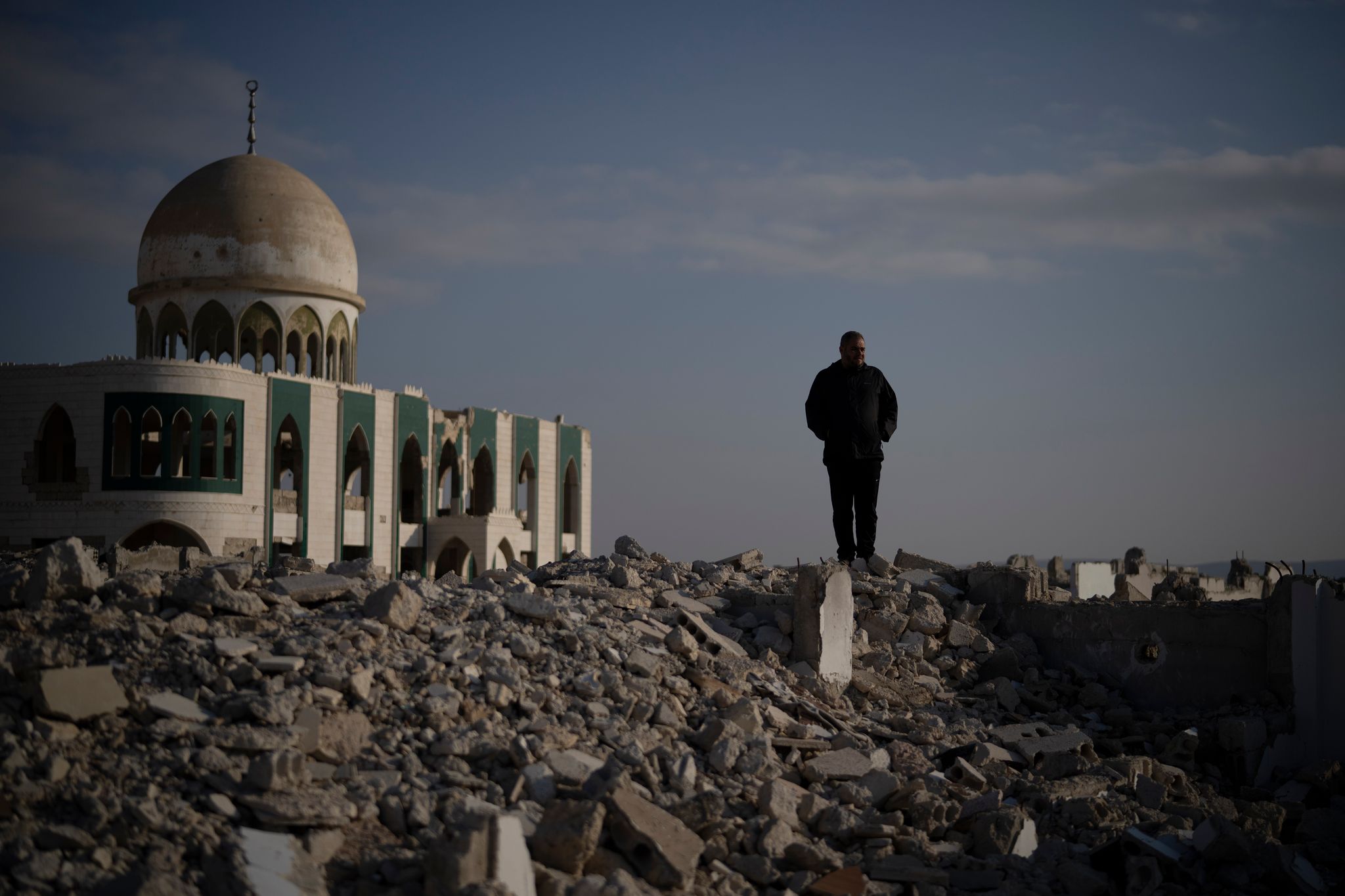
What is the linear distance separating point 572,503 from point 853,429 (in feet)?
110

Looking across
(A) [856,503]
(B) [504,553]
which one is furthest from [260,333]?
(A) [856,503]

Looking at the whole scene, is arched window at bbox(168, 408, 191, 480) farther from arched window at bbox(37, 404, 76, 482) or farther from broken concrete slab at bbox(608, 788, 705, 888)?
broken concrete slab at bbox(608, 788, 705, 888)

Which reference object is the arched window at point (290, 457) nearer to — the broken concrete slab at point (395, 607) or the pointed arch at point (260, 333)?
the pointed arch at point (260, 333)

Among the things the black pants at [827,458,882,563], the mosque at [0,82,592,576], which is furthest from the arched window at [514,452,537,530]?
the black pants at [827,458,882,563]

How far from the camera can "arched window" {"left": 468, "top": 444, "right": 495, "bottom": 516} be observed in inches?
1560

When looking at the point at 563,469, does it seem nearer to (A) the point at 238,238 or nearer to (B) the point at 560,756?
(A) the point at 238,238

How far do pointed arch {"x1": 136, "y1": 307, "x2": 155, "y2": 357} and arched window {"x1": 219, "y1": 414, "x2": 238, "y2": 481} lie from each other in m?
4.55

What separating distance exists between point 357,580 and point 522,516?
32773mm

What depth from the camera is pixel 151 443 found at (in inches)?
1229

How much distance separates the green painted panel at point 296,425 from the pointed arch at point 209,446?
51.9 inches

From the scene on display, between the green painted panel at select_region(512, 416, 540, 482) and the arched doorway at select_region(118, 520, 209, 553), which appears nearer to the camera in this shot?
the arched doorway at select_region(118, 520, 209, 553)

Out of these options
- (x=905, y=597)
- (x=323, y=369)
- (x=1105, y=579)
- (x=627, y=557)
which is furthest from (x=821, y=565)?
(x=323, y=369)

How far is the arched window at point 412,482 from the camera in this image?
36906 millimetres

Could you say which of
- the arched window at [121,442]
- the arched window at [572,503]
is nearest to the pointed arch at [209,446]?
the arched window at [121,442]
